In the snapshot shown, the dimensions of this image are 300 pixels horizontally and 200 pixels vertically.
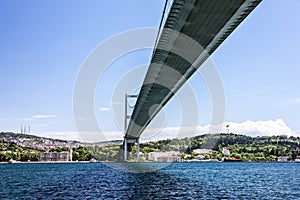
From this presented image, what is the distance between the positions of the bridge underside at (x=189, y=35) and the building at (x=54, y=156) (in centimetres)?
10612

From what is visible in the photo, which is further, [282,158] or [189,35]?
[282,158]

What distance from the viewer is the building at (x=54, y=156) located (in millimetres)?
128125

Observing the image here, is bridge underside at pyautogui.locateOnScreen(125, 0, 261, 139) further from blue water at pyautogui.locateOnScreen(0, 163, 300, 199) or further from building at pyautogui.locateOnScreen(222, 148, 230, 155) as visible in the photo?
building at pyautogui.locateOnScreen(222, 148, 230, 155)

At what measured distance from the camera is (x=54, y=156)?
13400 cm

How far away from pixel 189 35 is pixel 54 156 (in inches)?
4875

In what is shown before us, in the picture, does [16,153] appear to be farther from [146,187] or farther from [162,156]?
[146,187]

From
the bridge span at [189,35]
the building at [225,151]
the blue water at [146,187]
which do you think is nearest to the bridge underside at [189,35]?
the bridge span at [189,35]

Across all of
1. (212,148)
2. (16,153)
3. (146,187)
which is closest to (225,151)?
(212,148)

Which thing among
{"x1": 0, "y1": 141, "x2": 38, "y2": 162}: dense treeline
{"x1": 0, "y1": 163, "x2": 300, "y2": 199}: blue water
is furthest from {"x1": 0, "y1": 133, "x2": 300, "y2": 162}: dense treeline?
{"x1": 0, "y1": 163, "x2": 300, "y2": 199}: blue water

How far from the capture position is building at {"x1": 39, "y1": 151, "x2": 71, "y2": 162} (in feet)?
420

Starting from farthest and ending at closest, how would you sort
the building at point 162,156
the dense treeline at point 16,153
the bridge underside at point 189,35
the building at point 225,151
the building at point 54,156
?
1. the building at point 54,156
2. the dense treeline at point 16,153
3. the building at point 225,151
4. the building at point 162,156
5. the bridge underside at point 189,35

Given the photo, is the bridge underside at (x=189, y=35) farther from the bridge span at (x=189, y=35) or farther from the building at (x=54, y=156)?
the building at (x=54, y=156)

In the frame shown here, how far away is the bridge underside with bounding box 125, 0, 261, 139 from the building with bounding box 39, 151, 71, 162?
106m

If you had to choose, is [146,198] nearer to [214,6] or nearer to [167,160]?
[214,6]
